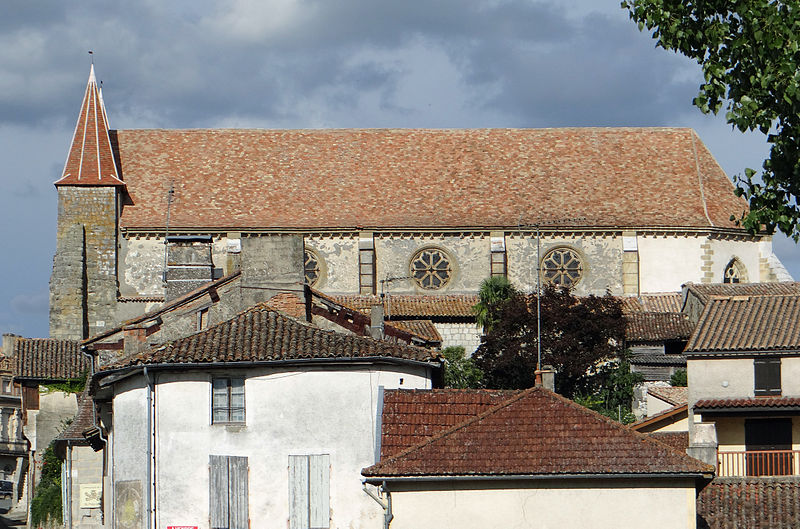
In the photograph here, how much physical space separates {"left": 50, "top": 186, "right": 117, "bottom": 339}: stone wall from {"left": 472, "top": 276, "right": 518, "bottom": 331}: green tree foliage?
45.5ft

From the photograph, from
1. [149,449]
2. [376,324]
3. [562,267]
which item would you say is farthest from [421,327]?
[149,449]

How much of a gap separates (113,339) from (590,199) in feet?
103

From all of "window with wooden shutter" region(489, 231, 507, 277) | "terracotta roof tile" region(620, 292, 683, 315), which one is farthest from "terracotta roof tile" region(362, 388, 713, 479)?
"window with wooden shutter" region(489, 231, 507, 277)

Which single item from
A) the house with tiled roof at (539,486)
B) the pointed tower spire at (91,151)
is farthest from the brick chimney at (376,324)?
the pointed tower spire at (91,151)

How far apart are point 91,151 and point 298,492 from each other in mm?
39187

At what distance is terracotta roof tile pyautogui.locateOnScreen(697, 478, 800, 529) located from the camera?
27.3m

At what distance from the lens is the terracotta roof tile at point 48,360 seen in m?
55.2

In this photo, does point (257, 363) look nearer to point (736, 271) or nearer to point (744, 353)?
point (744, 353)

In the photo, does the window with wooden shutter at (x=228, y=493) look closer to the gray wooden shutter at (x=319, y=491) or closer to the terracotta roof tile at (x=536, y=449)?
the gray wooden shutter at (x=319, y=491)

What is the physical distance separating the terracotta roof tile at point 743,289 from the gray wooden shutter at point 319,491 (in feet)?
97.3

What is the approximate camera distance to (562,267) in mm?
62375

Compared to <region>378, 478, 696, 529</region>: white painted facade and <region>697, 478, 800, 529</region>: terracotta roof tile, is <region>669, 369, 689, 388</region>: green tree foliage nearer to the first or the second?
<region>697, 478, 800, 529</region>: terracotta roof tile

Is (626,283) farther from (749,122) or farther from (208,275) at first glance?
(749,122)

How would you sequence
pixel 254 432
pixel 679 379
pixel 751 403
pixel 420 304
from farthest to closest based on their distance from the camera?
pixel 420 304 → pixel 679 379 → pixel 751 403 → pixel 254 432
